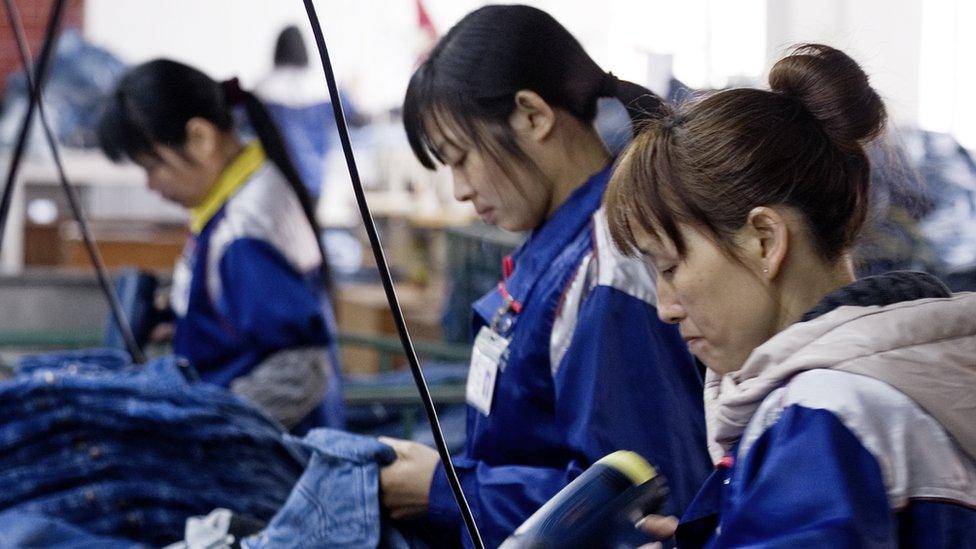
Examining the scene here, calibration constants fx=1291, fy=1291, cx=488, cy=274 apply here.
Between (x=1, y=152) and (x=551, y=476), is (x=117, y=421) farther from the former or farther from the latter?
(x=1, y=152)

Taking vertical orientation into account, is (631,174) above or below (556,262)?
above

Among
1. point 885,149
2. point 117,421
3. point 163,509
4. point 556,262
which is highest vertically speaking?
point 885,149

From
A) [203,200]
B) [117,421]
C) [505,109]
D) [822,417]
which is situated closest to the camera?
[822,417]

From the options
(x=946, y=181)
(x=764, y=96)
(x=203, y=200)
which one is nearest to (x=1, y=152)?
(x=203, y=200)

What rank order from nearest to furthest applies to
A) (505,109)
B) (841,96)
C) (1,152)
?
(841,96) < (505,109) < (1,152)

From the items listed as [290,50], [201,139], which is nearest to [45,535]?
[201,139]

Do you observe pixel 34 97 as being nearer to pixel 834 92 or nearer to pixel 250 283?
pixel 250 283

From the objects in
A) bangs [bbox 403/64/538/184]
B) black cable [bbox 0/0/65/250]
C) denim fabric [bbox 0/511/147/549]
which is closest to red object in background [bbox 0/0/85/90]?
black cable [bbox 0/0/65/250]

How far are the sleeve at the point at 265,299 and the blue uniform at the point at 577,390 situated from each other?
951mm

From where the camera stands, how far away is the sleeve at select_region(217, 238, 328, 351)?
226 centimetres

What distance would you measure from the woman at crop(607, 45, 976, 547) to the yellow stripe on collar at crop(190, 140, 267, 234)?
1.41 meters

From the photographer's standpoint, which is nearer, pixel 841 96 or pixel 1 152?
pixel 841 96

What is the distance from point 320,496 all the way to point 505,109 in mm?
458

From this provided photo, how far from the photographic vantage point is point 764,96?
3.56 feet
